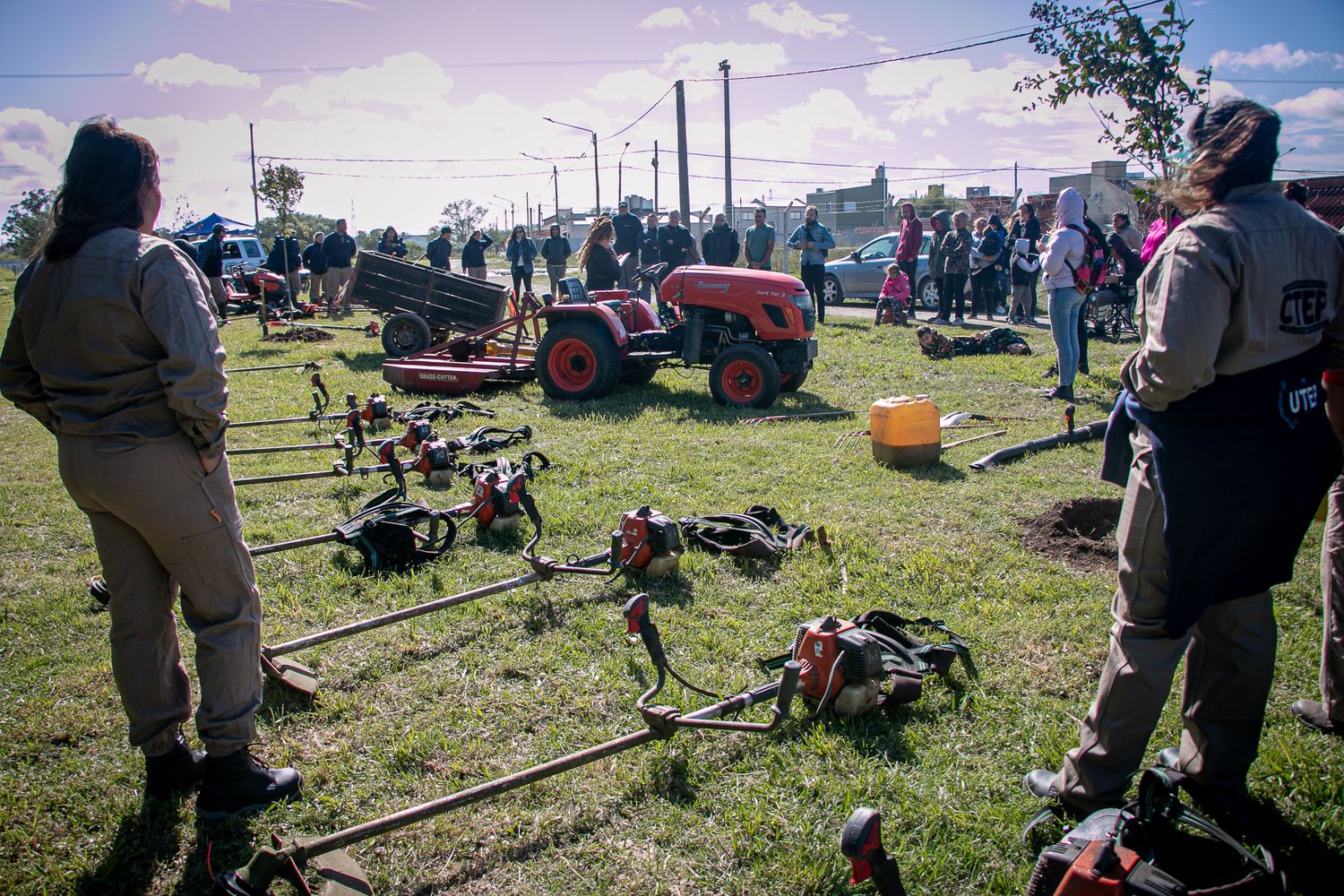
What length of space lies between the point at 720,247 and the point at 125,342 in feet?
40.9

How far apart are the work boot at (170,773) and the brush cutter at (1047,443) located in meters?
5.12

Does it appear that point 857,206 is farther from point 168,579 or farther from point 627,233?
point 168,579

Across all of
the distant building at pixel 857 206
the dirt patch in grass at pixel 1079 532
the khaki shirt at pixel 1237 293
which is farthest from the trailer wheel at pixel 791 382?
the distant building at pixel 857 206

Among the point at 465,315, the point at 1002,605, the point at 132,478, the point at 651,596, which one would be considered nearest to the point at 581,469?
the point at 651,596

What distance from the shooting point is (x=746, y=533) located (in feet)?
16.0

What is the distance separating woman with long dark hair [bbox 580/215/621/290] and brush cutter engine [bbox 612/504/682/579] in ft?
24.4

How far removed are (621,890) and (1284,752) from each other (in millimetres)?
2193

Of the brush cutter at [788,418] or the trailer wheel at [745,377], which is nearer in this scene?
the brush cutter at [788,418]

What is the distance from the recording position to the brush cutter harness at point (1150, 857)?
1.83 m

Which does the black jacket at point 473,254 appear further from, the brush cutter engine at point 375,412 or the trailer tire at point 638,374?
the brush cutter engine at point 375,412

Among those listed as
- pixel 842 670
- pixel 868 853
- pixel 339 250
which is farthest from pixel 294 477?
pixel 339 250

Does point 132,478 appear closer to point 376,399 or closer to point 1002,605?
point 1002,605

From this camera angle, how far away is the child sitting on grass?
14.9 metres

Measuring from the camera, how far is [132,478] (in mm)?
2525
